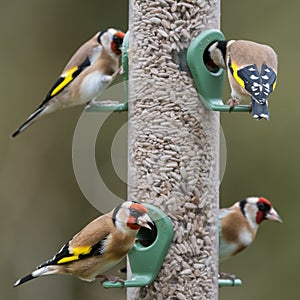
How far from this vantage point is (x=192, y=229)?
6.76 meters

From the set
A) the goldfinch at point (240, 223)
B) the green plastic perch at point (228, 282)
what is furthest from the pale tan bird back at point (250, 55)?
the green plastic perch at point (228, 282)

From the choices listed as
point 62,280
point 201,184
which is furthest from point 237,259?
point 201,184

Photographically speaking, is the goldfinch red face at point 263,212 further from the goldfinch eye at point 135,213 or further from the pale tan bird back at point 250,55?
the goldfinch eye at point 135,213

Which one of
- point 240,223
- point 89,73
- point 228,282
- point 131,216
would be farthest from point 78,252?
point 89,73

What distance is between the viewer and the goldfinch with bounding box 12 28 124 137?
7.91 m

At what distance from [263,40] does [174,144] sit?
746cm

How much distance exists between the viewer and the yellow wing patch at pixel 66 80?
8.24 metres

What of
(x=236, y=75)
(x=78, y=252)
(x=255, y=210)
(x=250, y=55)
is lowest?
(x=78, y=252)

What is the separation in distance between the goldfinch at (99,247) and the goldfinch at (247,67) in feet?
2.66

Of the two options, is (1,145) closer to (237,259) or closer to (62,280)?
(62,280)

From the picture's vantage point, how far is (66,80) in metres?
8.27

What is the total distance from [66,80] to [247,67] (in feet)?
6.15

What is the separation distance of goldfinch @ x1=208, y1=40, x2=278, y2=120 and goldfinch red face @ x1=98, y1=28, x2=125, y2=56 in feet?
3.91

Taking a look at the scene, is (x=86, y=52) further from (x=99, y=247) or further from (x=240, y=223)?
(x=99, y=247)
